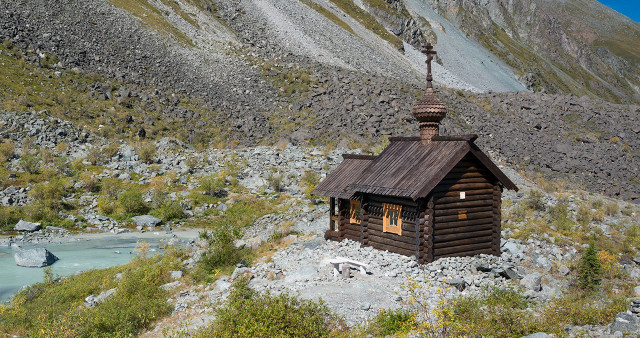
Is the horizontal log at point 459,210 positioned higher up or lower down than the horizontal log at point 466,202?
lower down

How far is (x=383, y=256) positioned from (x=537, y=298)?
184 inches

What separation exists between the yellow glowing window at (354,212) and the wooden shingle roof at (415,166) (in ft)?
3.48

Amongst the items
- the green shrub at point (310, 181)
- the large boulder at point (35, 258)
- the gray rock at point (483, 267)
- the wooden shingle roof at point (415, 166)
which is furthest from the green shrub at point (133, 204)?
the gray rock at point (483, 267)

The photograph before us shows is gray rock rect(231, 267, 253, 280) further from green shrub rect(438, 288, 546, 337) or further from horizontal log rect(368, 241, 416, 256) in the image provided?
green shrub rect(438, 288, 546, 337)

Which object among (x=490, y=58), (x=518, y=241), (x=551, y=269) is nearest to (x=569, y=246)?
(x=518, y=241)

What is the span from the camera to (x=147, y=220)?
2928cm

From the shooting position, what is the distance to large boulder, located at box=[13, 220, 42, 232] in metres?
27.0

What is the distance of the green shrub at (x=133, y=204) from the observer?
30.0m

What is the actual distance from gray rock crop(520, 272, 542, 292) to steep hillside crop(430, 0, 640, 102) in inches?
3078

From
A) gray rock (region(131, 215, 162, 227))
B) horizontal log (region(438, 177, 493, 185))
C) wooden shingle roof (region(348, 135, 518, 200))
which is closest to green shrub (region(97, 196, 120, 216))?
gray rock (region(131, 215, 162, 227))

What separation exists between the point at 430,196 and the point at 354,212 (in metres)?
4.01

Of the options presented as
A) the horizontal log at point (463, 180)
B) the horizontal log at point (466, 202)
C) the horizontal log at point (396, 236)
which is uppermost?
the horizontal log at point (463, 180)

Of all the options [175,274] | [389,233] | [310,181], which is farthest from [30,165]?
[389,233]

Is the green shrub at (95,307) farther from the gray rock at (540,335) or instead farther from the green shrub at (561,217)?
the green shrub at (561,217)
